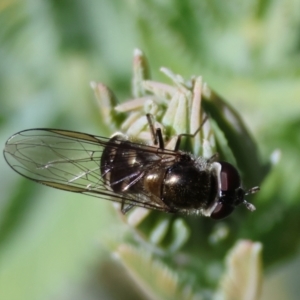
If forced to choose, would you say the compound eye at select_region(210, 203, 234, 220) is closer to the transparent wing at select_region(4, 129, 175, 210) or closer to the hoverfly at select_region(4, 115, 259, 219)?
the hoverfly at select_region(4, 115, 259, 219)

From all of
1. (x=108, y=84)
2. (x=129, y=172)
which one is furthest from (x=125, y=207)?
(x=108, y=84)

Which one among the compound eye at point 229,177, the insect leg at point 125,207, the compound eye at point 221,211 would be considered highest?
the compound eye at point 229,177

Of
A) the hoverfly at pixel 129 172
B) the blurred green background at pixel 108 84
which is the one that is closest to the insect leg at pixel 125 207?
the hoverfly at pixel 129 172

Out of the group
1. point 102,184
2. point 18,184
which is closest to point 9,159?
point 18,184

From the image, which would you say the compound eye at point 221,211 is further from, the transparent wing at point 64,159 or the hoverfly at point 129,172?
the transparent wing at point 64,159

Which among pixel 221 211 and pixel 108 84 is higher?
pixel 108 84

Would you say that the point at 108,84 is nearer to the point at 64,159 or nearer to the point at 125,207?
the point at 64,159

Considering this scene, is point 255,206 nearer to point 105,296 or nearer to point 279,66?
point 279,66

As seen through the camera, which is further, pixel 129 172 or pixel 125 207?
pixel 129 172

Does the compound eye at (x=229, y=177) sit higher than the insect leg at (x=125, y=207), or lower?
higher
